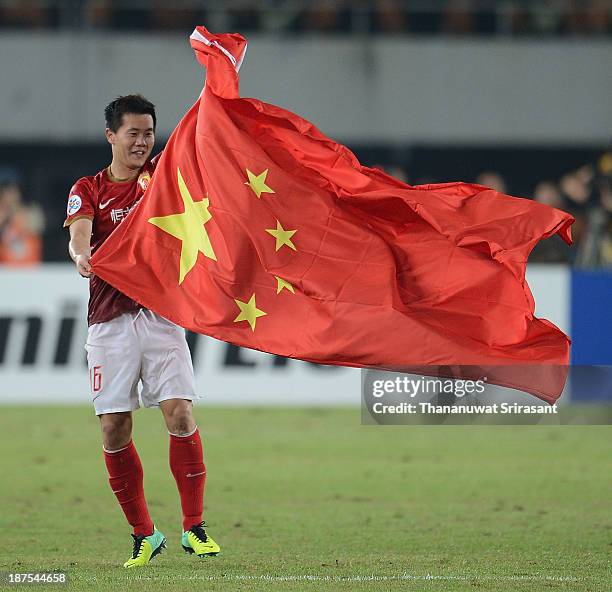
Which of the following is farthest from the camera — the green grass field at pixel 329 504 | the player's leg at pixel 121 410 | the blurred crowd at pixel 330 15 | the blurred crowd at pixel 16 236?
the blurred crowd at pixel 330 15

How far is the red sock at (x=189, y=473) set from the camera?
7215mm

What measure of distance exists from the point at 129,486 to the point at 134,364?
0.61 m

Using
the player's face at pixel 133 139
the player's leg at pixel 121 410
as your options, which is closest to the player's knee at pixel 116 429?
the player's leg at pixel 121 410

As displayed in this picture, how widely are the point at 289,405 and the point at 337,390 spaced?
0.55 m

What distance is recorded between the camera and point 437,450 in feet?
40.9

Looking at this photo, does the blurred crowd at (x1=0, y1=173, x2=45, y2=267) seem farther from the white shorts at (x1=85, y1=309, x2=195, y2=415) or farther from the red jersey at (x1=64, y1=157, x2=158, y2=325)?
the white shorts at (x1=85, y1=309, x2=195, y2=415)

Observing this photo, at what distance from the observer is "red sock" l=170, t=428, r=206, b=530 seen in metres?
7.21

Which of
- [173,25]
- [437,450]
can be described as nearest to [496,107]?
[173,25]

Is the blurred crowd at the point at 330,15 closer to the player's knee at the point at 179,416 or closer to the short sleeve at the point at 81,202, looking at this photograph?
the short sleeve at the point at 81,202

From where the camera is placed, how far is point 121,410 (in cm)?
715

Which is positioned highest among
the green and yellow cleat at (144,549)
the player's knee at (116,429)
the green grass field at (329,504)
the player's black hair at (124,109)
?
the player's black hair at (124,109)

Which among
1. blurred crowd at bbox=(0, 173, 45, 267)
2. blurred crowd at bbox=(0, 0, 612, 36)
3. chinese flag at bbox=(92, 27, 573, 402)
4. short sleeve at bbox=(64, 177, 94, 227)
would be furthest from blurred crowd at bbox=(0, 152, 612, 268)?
short sleeve at bbox=(64, 177, 94, 227)

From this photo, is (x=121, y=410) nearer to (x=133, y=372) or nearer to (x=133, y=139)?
(x=133, y=372)

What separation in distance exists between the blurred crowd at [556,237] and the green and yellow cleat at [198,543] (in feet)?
31.4
